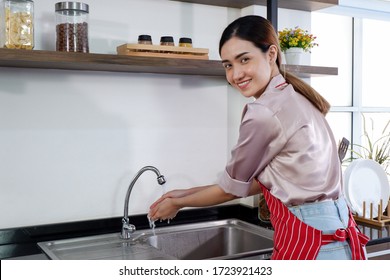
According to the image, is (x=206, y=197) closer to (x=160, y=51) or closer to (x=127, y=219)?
(x=127, y=219)

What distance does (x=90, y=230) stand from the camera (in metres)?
2.22

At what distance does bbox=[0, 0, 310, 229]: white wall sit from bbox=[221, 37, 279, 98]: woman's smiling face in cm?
84

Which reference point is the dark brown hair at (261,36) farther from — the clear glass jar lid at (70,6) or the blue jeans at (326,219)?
the clear glass jar lid at (70,6)

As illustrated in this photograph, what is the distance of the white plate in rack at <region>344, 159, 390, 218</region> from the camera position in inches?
97.2

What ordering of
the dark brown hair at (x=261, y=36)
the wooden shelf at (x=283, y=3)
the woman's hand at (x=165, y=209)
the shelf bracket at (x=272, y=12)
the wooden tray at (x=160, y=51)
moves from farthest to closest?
the wooden shelf at (x=283, y=3) < the shelf bracket at (x=272, y=12) < the wooden tray at (x=160, y=51) < the woman's hand at (x=165, y=209) < the dark brown hair at (x=261, y=36)

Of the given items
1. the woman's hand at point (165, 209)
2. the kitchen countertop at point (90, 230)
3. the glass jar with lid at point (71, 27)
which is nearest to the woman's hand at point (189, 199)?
the woman's hand at point (165, 209)

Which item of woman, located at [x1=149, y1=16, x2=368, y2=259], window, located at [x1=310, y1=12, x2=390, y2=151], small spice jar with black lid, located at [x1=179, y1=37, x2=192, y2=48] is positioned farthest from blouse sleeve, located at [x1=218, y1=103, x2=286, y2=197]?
window, located at [x1=310, y1=12, x2=390, y2=151]

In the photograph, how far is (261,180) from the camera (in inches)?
60.1

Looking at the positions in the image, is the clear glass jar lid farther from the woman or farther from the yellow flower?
the yellow flower

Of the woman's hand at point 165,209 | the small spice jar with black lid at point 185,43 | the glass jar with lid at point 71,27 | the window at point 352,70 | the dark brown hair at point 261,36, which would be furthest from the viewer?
the window at point 352,70

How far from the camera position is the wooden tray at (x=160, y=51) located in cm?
204

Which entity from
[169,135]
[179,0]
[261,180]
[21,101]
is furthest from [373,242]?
[21,101]

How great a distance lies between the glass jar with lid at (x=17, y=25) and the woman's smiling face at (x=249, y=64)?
753mm

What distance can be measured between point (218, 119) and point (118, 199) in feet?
2.10
